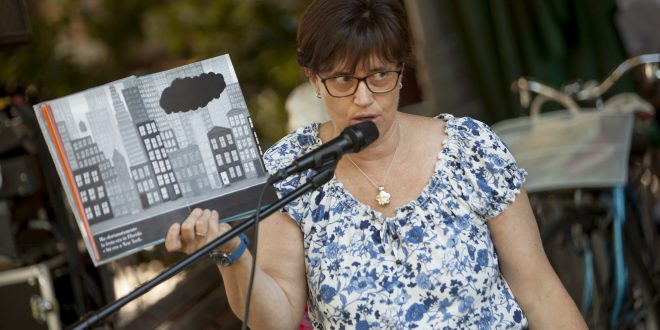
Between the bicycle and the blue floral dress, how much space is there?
5.29ft

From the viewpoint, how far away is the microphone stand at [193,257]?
1673 mm

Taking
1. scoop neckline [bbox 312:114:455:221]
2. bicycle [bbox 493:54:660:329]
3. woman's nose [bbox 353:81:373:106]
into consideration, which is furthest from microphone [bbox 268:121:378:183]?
bicycle [bbox 493:54:660:329]

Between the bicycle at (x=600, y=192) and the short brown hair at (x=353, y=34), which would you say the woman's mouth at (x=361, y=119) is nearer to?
the short brown hair at (x=353, y=34)

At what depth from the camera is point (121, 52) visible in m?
6.09

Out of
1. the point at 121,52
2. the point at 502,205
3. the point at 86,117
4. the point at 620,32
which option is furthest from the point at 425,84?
the point at 86,117

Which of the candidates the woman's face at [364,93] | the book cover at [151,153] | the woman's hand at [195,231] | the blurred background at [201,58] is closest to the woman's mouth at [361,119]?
the woman's face at [364,93]

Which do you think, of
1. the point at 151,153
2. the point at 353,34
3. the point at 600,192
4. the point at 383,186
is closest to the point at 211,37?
the point at 600,192

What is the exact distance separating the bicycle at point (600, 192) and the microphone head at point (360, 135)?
2.13 meters

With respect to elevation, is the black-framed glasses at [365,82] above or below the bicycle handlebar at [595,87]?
above

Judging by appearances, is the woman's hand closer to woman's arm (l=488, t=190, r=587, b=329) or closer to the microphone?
the microphone

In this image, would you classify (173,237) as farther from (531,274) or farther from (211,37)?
(211,37)

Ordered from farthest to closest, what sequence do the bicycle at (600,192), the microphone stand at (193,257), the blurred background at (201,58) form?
the blurred background at (201,58) → the bicycle at (600,192) → the microphone stand at (193,257)

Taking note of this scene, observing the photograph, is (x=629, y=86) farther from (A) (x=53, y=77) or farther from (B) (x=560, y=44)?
(A) (x=53, y=77)

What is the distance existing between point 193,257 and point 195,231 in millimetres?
138
